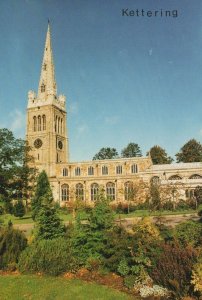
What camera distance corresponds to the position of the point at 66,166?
212 feet

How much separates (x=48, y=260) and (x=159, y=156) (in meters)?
65.2

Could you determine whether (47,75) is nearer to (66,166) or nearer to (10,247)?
(66,166)

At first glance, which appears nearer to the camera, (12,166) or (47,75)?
(12,166)

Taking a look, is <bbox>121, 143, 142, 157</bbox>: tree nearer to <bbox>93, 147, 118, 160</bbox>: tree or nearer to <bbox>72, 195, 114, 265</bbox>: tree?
<bbox>93, 147, 118, 160</bbox>: tree

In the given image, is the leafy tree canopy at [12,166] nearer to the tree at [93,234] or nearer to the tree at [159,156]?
the tree at [93,234]

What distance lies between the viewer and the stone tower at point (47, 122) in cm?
6531

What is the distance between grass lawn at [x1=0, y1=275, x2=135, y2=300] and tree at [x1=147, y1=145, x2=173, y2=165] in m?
65.2

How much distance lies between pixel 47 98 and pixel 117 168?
1960cm

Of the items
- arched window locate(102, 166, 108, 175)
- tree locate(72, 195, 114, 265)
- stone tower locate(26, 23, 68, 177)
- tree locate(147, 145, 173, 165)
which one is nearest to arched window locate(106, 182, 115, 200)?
arched window locate(102, 166, 108, 175)

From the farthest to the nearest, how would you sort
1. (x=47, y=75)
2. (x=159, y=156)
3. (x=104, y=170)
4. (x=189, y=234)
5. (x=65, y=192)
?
(x=159, y=156) → (x=47, y=75) → (x=65, y=192) → (x=104, y=170) → (x=189, y=234)

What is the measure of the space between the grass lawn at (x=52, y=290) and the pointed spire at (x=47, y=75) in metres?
58.6

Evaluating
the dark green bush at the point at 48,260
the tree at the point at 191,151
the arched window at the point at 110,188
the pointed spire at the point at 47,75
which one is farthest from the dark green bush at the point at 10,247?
the tree at the point at 191,151

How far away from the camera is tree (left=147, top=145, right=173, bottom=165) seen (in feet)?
252

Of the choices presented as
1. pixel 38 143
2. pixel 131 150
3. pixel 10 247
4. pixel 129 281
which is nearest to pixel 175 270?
pixel 129 281
